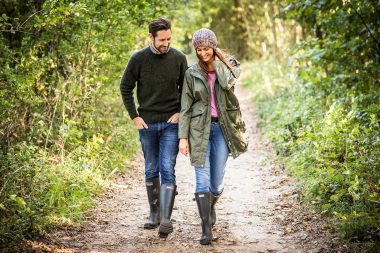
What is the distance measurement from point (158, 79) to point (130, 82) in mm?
343

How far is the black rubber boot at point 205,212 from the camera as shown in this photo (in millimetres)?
4719

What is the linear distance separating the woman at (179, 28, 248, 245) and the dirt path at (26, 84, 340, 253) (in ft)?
1.63

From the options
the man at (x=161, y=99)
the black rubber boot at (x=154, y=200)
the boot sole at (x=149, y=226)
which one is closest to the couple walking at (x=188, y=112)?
the man at (x=161, y=99)

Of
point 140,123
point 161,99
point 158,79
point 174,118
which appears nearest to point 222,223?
point 174,118

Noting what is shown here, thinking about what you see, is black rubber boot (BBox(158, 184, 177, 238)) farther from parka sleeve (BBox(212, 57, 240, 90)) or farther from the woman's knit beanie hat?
the woman's knit beanie hat

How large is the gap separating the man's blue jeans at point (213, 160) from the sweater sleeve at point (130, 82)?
0.91 m

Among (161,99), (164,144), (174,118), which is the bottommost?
(164,144)

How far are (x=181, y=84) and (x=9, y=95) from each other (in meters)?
2.53

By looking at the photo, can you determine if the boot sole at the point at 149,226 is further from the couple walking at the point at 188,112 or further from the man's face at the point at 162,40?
the man's face at the point at 162,40

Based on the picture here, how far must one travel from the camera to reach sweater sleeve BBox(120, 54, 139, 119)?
504 cm

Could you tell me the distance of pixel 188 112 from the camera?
476cm

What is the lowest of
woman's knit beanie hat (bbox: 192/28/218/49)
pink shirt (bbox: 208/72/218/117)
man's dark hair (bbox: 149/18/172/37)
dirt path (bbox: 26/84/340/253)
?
dirt path (bbox: 26/84/340/253)

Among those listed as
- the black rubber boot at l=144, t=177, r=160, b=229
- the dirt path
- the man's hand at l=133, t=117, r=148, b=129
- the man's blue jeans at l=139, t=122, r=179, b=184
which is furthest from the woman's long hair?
the dirt path

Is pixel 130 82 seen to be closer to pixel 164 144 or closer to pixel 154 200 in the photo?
pixel 164 144
